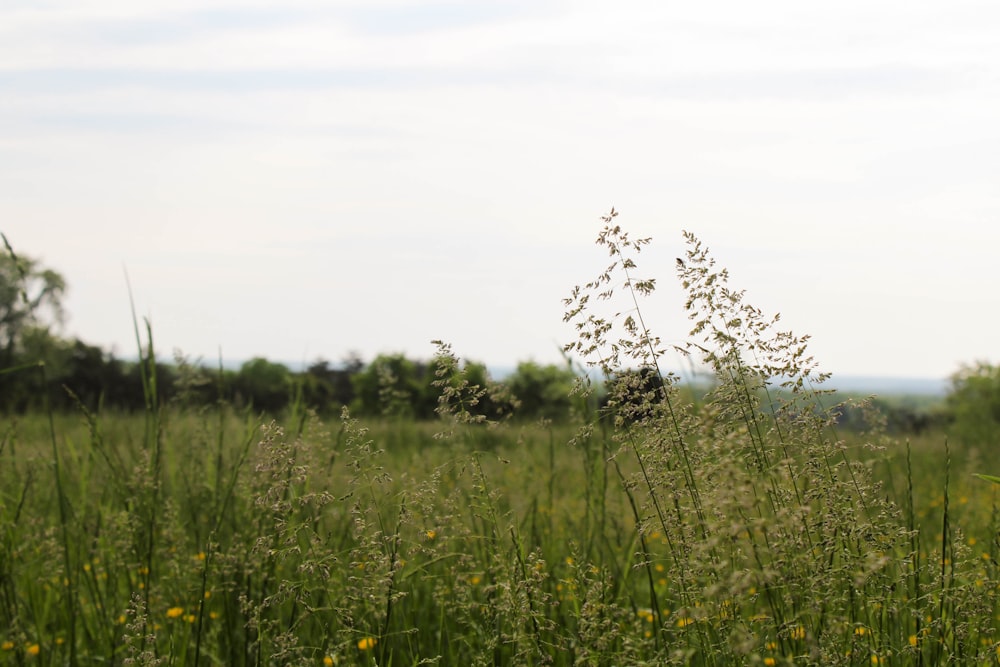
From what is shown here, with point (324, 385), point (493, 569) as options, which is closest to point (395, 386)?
point (324, 385)

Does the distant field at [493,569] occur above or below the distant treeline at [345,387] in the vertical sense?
below

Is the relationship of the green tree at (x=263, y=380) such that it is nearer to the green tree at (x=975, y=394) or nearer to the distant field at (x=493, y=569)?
the distant field at (x=493, y=569)

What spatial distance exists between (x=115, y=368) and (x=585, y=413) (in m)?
12.4

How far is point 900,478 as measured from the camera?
8.57m

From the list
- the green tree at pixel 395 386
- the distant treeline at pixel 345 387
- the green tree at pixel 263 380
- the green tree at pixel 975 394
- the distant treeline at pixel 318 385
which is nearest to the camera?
the distant treeline at pixel 345 387

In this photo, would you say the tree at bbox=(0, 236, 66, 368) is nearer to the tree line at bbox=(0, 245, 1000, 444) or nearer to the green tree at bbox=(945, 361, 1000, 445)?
the tree line at bbox=(0, 245, 1000, 444)

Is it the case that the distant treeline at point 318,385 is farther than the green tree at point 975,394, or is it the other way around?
the green tree at point 975,394

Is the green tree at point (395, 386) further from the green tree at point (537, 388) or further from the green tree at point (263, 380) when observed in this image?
the green tree at point (537, 388)

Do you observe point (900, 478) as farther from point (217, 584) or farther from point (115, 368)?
point (115, 368)

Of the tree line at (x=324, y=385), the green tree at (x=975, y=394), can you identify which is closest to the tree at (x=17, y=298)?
the tree line at (x=324, y=385)

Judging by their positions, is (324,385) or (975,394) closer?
(324,385)

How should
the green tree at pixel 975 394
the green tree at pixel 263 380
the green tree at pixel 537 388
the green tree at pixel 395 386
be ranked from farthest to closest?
the green tree at pixel 975 394 < the green tree at pixel 537 388 < the green tree at pixel 263 380 < the green tree at pixel 395 386

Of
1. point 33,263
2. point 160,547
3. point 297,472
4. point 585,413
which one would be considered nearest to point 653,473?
point 297,472

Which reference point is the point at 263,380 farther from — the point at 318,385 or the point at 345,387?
the point at 345,387
